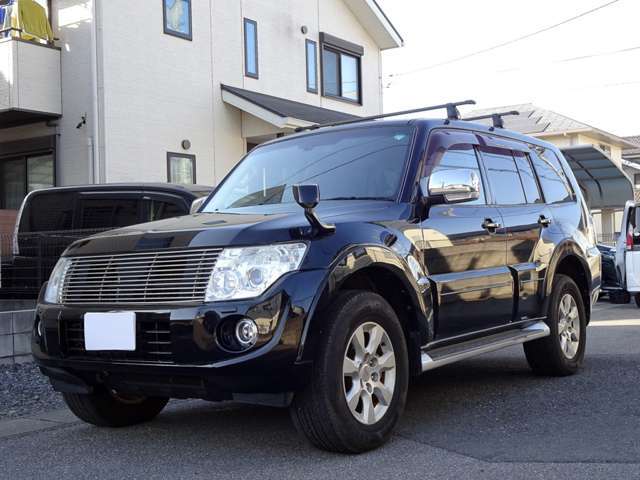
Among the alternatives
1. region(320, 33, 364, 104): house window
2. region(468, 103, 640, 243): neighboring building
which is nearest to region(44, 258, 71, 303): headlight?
region(468, 103, 640, 243): neighboring building

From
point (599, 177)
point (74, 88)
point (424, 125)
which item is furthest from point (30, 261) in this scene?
point (599, 177)

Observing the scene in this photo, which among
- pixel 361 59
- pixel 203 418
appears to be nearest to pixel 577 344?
pixel 203 418

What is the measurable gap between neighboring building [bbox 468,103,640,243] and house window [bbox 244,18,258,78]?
7.29 metres

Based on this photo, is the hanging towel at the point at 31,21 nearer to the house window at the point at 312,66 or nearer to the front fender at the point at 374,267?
the house window at the point at 312,66

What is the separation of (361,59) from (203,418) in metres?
16.0

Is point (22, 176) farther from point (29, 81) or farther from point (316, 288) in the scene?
point (316, 288)

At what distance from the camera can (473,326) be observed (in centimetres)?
476

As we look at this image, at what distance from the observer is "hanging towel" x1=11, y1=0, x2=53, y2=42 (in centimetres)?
1277

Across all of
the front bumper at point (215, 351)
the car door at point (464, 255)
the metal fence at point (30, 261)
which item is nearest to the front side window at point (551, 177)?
the car door at point (464, 255)

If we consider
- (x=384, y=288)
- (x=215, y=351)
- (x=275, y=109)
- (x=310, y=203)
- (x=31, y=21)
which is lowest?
(x=215, y=351)

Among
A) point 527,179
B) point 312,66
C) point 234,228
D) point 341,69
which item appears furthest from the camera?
point 341,69

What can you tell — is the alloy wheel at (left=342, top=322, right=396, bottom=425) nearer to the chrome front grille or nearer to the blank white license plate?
the chrome front grille

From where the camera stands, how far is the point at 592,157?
18469 millimetres

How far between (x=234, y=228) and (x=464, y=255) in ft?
5.30
